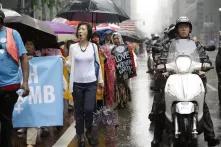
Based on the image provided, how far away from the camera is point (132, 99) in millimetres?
14812

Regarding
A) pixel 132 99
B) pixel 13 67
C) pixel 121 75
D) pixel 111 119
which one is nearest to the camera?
pixel 13 67

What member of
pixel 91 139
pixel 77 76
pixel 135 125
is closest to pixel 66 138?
pixel 91 139

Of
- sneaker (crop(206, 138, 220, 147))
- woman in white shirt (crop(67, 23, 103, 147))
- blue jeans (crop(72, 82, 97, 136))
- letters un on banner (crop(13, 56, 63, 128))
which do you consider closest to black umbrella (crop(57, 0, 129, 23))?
letters un on banner (crop(13, 56, 63, 128))

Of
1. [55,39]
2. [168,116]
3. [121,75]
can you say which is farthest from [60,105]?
[121,75]

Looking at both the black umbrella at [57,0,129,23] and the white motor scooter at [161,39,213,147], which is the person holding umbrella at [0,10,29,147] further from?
the black umbrella at [57,0,129,23]

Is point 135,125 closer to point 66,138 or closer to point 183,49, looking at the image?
point 66,138

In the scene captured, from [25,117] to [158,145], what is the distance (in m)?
1.91

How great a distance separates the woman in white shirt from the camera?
308 inches

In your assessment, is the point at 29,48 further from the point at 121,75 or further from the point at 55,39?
the point at 121,75

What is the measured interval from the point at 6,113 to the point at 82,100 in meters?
1.94

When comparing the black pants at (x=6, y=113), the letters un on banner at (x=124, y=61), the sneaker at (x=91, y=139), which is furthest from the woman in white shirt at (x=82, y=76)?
the letters un on banner at (x=124, y=61)

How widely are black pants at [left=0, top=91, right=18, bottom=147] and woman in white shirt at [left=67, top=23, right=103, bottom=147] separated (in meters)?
1.80

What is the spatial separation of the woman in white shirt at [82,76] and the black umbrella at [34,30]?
0.57 m

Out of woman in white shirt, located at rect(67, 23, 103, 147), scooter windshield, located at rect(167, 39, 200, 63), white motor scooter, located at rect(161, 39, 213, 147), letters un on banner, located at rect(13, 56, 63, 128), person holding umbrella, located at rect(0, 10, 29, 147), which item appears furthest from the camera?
letters un on banner, located at rect(13, 56, 63, 128)
